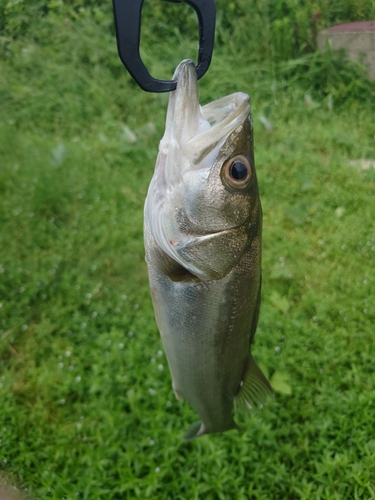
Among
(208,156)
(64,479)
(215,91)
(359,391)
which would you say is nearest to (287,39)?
(215,91)

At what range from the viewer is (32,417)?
2396 millimetres

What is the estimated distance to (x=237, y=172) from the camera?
1.16 metres

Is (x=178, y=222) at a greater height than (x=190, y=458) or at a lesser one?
greater

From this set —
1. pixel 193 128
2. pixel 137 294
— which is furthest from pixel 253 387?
pixel 137 294

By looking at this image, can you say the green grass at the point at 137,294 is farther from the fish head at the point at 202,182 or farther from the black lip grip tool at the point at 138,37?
the black lip grip tool at the point at 138,37

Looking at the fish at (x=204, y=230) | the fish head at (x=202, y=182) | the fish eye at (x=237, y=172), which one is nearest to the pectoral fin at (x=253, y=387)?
the fish at (x=204, y=230)

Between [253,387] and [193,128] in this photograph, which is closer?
[193,128]

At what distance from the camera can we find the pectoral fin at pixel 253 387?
1570 mm

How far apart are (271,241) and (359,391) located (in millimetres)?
1412

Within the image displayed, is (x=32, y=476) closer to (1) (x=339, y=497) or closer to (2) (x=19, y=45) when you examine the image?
(1) (x=339, y=497)

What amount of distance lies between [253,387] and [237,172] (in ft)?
2.81

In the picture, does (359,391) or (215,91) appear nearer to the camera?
(359,391)

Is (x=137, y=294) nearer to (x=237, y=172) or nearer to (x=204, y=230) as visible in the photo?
(x=204, y=230)

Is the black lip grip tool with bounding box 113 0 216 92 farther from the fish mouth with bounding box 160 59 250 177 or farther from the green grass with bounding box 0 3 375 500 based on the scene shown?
the green grass with bounding box 0 3 375 500
